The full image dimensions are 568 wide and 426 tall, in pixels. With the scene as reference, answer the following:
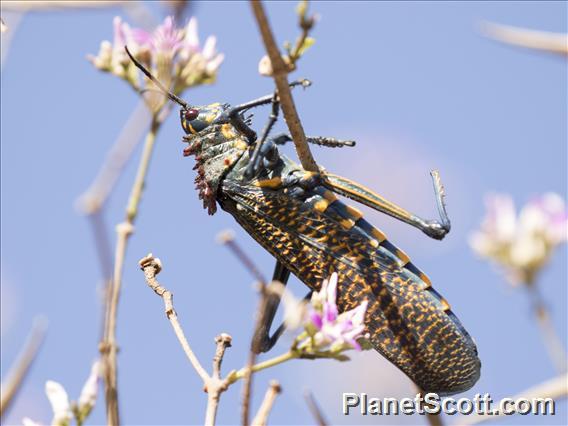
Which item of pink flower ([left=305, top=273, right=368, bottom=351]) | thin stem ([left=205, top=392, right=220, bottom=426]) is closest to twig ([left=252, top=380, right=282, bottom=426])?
thin stem ([left=205, top=392, right=220, bottom=426])

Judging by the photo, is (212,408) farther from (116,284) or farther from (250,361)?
(250,361)

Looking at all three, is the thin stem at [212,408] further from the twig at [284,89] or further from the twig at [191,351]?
the twig at [284,89]

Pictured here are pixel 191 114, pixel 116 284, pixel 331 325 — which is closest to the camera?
pixel 116 284

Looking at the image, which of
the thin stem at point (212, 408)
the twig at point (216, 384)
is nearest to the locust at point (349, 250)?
the twig at point (216, 384)

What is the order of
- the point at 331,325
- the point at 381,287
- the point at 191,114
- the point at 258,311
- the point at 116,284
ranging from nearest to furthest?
the point at 258,311
the point at 116,284
the point at 331,325
the point at 381,287
the point at 191,114

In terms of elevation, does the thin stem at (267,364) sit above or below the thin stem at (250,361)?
above

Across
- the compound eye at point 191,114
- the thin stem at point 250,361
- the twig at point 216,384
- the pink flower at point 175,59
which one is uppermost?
the pink flower at point 175,59

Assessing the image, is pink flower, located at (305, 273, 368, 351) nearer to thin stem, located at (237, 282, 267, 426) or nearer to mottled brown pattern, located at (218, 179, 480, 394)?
mottled brown pattern, located at (218, 179, 480, 394)

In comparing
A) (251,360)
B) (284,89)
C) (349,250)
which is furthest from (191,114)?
(251,360)
